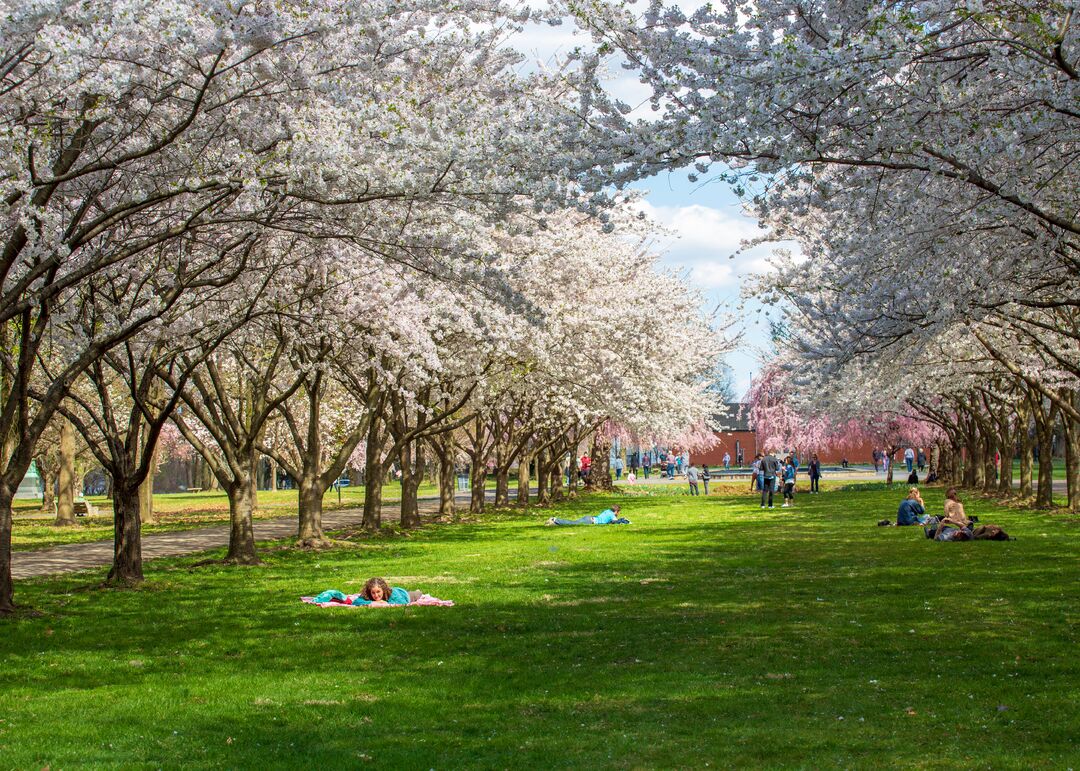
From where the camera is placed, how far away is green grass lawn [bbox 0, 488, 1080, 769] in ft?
24.1

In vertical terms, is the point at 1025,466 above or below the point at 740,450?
below

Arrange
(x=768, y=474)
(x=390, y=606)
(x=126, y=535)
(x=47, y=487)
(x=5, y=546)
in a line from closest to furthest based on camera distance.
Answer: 1. (x=5, y=546)
2. (x=390, y=606)
3. (x=126, y=535)
4. (x=768, y=474)
5. (x=47, y=487)

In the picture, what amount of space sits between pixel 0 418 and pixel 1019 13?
11.6 m

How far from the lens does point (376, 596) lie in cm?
1434

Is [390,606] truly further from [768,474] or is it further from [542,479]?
[542,479]

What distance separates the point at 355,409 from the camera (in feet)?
118

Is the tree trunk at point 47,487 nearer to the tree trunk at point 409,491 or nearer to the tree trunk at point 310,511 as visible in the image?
the tree trunk at point 409,491

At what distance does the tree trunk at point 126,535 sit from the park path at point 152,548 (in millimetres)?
3219

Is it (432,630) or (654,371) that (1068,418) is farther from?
(432,630)

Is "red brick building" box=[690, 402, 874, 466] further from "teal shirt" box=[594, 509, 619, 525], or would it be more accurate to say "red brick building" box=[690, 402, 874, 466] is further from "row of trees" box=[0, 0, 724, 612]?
"row of trees" box=[0, 0, 724, 612]

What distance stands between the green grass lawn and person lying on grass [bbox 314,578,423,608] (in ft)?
1.52

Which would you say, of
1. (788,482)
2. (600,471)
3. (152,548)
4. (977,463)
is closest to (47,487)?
(600,471)

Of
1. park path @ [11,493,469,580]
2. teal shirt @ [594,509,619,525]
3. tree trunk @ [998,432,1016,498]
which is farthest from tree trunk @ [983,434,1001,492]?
park path @ [11,493,469,580]

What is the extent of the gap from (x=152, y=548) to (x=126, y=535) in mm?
9533
